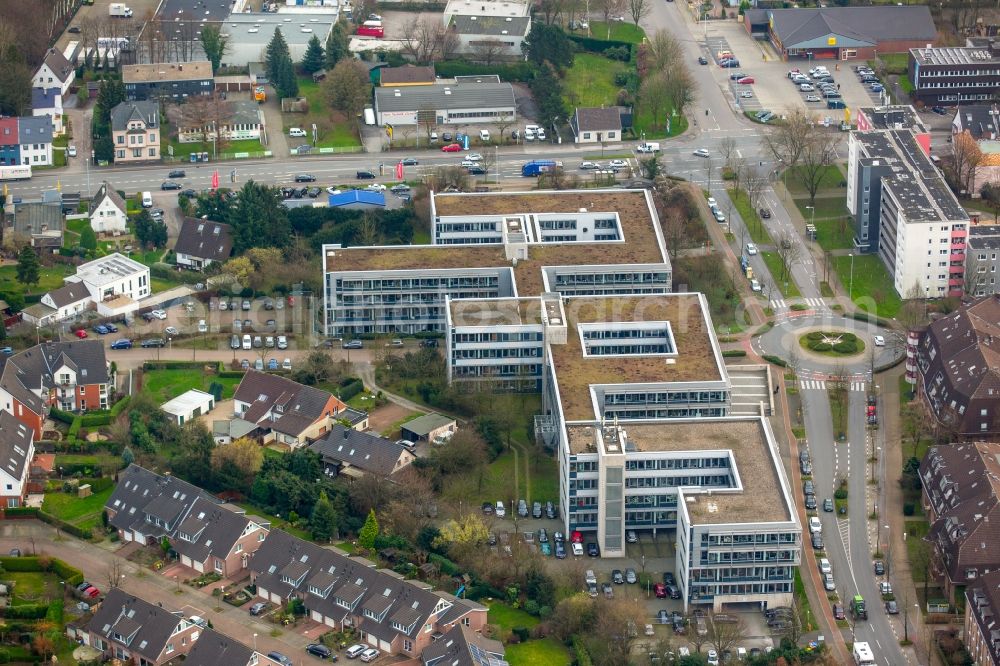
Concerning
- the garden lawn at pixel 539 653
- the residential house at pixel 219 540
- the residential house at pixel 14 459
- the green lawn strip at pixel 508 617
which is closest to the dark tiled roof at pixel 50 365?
the residential house at pixel 14 459

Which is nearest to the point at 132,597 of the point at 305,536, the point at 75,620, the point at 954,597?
the point at 75,620

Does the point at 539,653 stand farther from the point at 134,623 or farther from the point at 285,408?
the point at 285,408

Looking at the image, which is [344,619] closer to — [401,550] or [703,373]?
[401,550]

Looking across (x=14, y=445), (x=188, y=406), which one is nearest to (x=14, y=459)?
(x=14, y=445)

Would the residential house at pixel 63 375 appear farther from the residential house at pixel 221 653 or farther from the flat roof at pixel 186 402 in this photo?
the residential house at pixel 221 653

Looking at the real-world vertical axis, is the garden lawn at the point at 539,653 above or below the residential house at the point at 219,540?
below

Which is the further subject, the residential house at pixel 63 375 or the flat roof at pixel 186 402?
the residential house at pixel 63 375

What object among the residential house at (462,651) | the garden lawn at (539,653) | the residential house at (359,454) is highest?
the residential house at (359,454)
